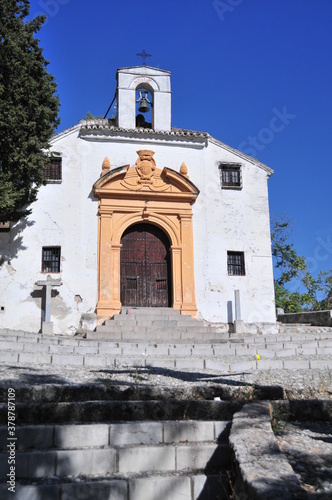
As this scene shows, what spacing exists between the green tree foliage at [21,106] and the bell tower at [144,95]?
3.60 m

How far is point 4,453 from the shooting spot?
3820 mm

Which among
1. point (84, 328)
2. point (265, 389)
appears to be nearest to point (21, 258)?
point (84, 328)

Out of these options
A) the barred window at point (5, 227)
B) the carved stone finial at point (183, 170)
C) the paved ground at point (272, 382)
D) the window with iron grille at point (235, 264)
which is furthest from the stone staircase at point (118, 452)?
the carved stone finial at point (183, 170)

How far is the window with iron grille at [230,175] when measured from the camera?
1800 centimetres

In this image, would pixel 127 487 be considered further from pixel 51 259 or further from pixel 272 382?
pixel 51 259

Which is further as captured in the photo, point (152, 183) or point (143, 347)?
point (152, 183)

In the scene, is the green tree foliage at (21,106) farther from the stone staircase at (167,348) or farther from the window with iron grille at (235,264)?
the window with iron grille at (235,264)

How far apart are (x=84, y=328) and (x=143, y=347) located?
15.8ft

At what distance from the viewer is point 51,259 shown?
16.3 metres

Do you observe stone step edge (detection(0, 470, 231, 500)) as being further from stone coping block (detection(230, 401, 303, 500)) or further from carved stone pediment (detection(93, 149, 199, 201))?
carved stone pediment (detection(93, 149, 199, 201))

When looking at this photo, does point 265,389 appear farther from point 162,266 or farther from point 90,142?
point 90,142

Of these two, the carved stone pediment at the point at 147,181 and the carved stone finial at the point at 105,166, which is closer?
the carved stone pediment at the point at 147,181

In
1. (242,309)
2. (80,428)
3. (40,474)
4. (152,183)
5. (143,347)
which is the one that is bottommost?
(40,474)

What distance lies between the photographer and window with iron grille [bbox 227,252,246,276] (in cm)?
1730
